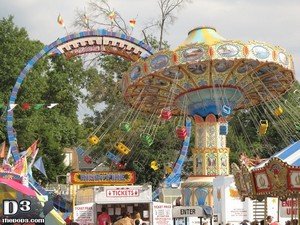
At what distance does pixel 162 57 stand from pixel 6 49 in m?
19.0

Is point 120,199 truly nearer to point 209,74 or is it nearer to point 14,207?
point 209,74

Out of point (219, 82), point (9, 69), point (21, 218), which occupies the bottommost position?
point (21, 218)

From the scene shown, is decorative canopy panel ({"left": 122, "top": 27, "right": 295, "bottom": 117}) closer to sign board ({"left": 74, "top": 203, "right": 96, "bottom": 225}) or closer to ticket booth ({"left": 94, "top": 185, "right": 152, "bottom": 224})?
ticket booth ({"left": 94, "top": 185, "right": 152, "bottom": 224})

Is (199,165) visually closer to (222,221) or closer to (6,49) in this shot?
(222,221)

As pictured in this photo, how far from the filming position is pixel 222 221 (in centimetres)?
2447

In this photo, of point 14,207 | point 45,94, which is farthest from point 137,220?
point 45,94

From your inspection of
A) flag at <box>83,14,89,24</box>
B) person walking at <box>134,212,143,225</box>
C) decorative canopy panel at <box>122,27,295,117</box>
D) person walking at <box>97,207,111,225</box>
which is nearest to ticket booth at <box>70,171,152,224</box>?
person walking at <box>97,207,111,225</box>

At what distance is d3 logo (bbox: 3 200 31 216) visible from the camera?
11289 mm

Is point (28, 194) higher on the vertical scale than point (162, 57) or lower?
lower

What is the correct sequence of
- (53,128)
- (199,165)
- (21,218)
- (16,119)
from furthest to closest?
(53,128) → (16,119) → (199,165) → (21,218)

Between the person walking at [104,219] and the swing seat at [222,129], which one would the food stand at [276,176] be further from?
the swing seat at [222,129]

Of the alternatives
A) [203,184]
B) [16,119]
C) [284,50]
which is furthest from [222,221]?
[16,119]

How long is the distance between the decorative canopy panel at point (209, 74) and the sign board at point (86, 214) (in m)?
7.64

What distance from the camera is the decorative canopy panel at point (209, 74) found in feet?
94.9
